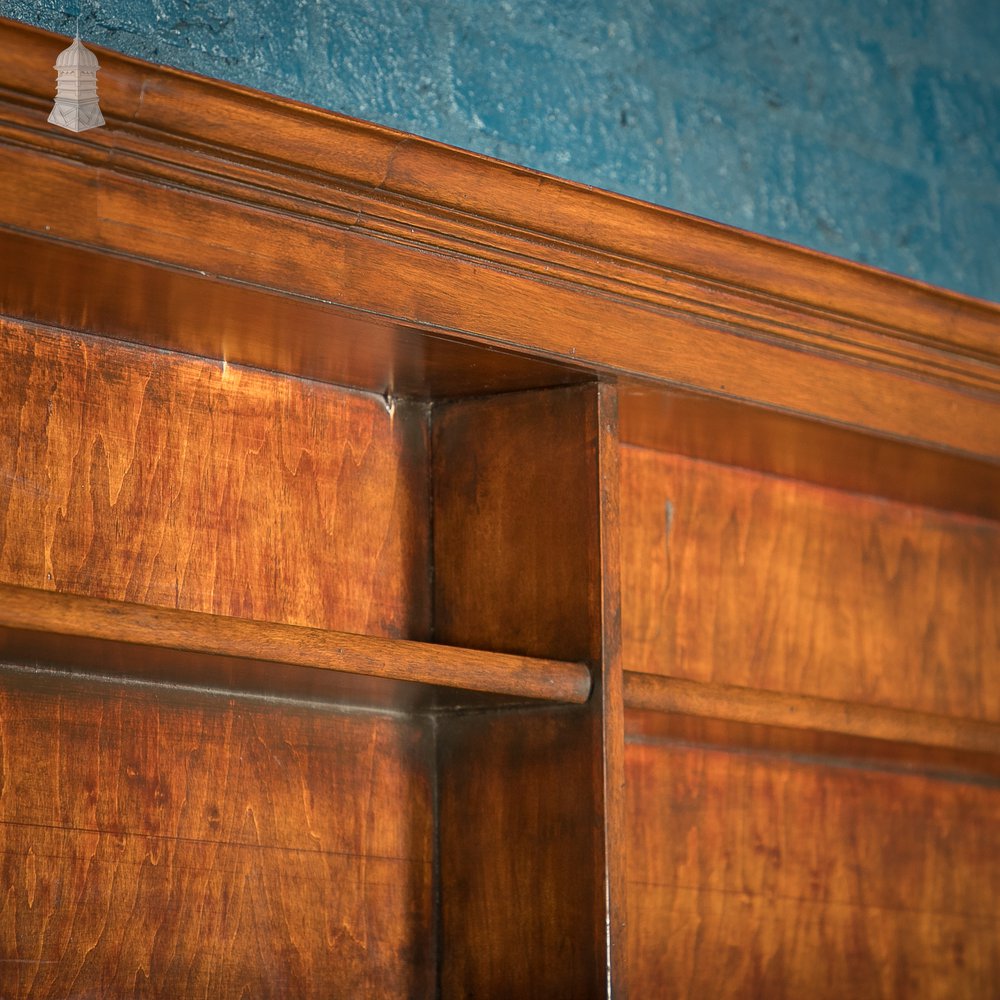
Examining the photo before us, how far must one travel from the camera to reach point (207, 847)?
1.62 m

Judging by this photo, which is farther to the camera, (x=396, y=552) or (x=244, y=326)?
(x=396, y=552)

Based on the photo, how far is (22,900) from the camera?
1.50m

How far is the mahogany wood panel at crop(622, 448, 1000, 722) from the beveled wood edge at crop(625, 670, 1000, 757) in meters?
0.19

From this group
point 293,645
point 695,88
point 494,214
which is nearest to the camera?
point 293,645

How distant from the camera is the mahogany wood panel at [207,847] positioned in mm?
1524

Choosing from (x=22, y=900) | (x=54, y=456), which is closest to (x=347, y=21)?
(x=54, y=456)

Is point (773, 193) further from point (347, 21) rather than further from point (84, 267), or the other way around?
point (84, 267)

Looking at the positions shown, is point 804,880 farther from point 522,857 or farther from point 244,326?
point 244,326

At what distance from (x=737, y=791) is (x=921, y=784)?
1.12 ft


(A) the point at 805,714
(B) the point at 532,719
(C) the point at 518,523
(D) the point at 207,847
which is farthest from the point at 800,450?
(D) the point at 207,847

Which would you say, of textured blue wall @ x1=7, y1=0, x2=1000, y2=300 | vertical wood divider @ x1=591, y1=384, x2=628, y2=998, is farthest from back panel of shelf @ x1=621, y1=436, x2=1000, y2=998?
textured blue wall @ x1=7, y1=0, x2=1000, y2=300

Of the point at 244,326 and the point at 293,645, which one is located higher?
the point at 244,326

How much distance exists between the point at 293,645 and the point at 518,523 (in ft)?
1.20

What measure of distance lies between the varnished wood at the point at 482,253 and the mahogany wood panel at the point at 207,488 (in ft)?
0.84
